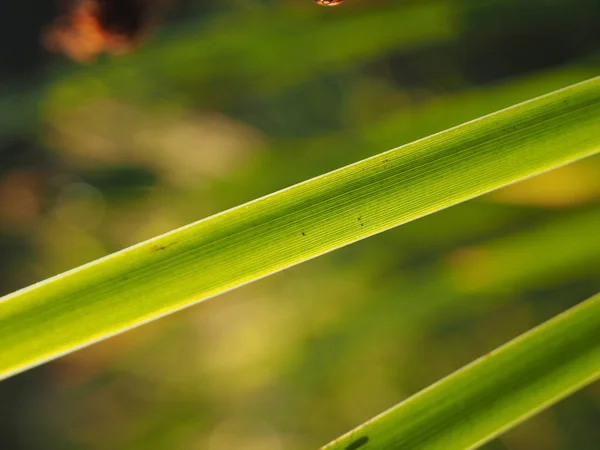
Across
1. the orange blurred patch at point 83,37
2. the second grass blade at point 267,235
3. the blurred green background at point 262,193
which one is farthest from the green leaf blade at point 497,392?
the orange blurred patch at point 83,37

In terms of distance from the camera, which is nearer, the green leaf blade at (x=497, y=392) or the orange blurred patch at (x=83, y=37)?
the green leaf blade at (x=497, y=392)

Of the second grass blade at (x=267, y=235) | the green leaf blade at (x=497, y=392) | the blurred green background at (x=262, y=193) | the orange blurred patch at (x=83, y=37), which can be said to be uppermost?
the orange blurred patch at (x=83, y=37)

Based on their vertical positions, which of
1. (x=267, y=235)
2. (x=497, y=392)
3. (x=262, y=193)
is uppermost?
(x=262, y=193)

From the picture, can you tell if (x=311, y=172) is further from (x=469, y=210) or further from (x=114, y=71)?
(x=114, y=71)

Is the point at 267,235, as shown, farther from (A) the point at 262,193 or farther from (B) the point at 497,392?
(A) the point at 262,193

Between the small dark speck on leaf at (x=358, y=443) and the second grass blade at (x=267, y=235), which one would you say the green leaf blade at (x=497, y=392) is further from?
the second grass blade at (x=267, y=235)

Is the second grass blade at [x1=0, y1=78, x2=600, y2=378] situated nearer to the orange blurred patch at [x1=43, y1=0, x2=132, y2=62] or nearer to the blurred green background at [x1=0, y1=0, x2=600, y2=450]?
the blurred green background at [x1=0, y1=0, x2=600, y2=450]

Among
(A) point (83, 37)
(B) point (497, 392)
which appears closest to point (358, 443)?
(B) point (497, 392)
